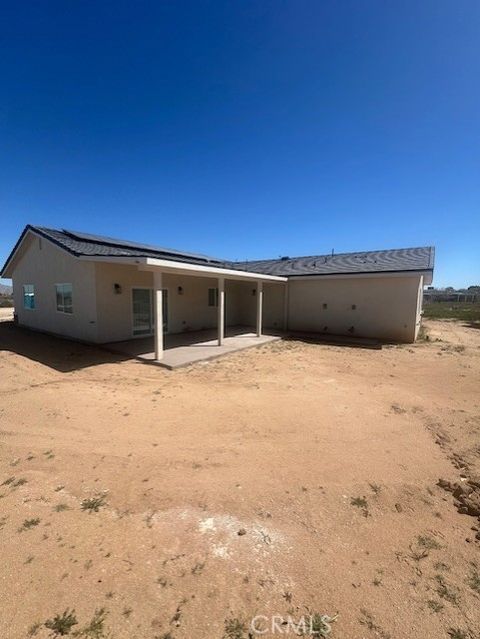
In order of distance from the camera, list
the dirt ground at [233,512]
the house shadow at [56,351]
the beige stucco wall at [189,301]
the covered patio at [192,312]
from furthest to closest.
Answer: the beige stucco wall at [189,301] < the covered patio at [192,312] < the house shadow at [56,351] < the dirt ground at [233,512]

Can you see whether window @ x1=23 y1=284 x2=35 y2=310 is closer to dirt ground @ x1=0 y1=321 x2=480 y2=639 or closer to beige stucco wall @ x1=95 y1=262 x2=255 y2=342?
beige stucco wall @ x1=95 y1=262 x2=255 y2=342

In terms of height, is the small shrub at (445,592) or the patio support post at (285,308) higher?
the patio support post at (285,308)

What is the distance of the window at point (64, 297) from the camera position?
10590 mm

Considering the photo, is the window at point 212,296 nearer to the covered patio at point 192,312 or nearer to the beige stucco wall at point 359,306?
the covered patio at point 192,312

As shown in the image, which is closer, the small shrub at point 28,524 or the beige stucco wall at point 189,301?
the small shrub at point 28,524

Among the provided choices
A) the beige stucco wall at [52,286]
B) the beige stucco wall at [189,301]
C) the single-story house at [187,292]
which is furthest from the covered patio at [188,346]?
the beige stucco wall at [52,286]

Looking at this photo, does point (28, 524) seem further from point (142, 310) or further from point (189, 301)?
point (189, 301)

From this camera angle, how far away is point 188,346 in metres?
10.0

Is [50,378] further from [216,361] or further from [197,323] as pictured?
[197,323]

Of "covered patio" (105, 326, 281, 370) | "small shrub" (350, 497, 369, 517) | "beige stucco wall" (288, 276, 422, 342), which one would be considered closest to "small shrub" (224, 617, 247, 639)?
"small shrub" (350, 497, 369, 517)

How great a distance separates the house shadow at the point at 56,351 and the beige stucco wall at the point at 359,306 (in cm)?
893

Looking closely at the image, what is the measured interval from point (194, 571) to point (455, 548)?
2.11 m

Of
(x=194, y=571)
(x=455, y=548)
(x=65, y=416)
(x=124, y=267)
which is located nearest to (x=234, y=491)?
(x=194, y=571)

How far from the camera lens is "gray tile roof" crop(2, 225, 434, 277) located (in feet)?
34.4
